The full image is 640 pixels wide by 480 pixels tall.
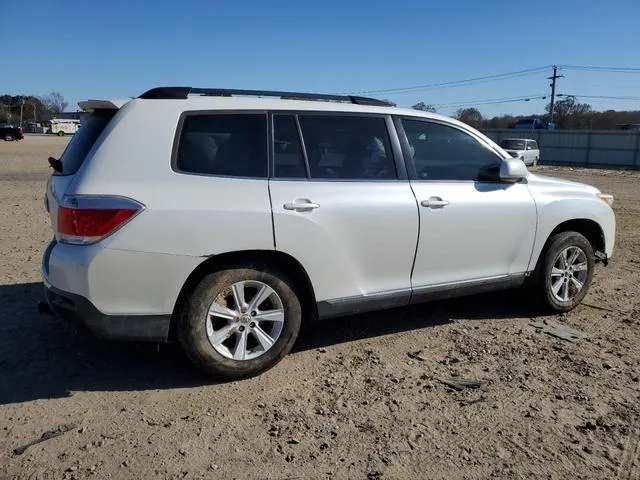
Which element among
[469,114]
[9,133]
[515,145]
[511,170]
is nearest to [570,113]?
[469,114]

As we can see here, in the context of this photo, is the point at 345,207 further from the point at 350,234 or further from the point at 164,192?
the point at 164,192

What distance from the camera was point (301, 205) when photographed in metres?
3.75

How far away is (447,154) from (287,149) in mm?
1407

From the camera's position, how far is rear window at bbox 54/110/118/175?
3629mm

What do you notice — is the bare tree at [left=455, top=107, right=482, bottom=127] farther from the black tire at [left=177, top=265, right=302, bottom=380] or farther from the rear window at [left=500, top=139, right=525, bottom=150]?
the black tire at [left=177, top=265, right=302, bottom=380]

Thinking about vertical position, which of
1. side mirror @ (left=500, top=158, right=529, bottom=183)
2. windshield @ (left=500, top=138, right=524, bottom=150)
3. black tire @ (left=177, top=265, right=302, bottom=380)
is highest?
windshield @ (left=500, top=138, right=524, bottom=150)

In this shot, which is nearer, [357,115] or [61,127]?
[357,115]

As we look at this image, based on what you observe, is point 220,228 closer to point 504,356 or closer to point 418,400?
point 418,400

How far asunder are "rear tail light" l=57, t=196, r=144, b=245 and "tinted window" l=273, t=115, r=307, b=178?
1.02m

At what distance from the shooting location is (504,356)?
4.25 meters

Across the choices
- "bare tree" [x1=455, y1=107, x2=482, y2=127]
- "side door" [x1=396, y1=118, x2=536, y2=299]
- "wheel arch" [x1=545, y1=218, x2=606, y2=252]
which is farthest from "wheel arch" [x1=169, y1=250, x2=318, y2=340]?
"bare tree" [x1=455, y1=107, x2=482, y2=127]

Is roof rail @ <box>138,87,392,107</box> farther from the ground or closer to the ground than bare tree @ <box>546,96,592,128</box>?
closer to the ground

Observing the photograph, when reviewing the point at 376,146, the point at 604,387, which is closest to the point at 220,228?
the point at 376,146

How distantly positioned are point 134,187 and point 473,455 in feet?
7.87
